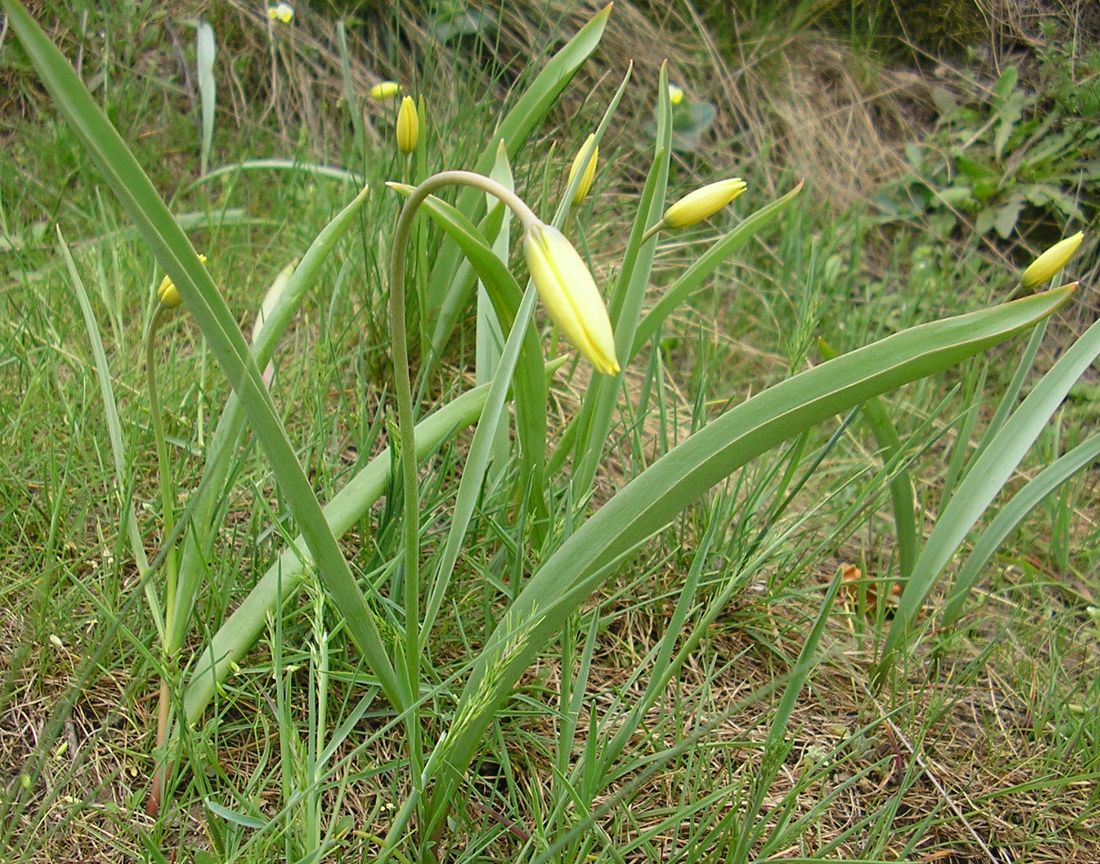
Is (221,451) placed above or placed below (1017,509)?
above

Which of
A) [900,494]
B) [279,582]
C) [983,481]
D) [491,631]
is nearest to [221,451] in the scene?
[279,582]

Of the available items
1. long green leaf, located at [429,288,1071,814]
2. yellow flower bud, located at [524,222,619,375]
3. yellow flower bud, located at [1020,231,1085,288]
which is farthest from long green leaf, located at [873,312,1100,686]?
yellow flower bud, located at [524,222,619,375]

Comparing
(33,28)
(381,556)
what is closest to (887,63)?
(381,556)

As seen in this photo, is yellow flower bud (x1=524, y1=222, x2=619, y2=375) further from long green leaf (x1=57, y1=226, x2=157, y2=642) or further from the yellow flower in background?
the yellow flower in background

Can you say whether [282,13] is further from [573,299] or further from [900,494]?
[573,299]

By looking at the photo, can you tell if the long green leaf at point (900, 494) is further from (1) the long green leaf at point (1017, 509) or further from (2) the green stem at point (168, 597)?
(2) the green stem at point (168, 597)

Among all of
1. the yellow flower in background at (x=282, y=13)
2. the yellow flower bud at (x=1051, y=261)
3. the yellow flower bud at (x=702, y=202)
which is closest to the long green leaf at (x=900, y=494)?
the yellow flower bud at (x=1051, y=261)
